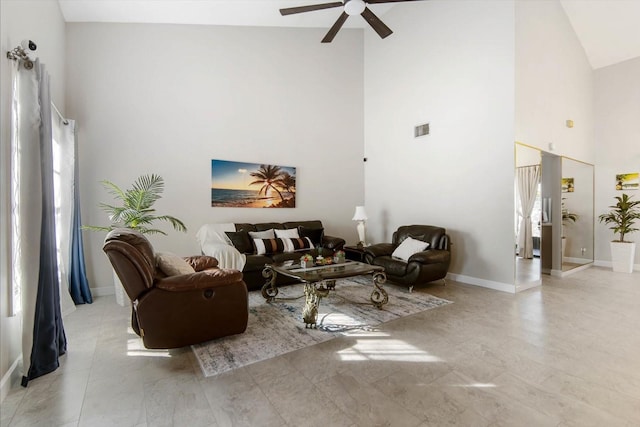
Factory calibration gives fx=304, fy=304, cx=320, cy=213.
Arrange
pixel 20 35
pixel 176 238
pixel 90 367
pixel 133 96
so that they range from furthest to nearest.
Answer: pixel 176 238
pixel 133 96
pixel 20 35
pixel 90 367

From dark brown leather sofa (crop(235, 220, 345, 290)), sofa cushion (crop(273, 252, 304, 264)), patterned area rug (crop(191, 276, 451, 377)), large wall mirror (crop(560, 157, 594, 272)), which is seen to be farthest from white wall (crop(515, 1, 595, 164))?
sofa cushion (crop(273, 252, 304, 264))

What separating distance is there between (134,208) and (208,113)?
2.11 m

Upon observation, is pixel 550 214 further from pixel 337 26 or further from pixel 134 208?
pixel 134 208

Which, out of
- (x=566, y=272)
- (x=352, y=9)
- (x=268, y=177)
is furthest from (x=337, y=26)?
(x=566, y=272)

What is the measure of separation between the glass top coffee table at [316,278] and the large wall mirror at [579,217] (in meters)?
4.58

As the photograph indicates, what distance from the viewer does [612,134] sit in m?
6.22

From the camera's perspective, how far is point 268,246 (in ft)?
16.1

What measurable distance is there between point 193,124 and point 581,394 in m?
5.57

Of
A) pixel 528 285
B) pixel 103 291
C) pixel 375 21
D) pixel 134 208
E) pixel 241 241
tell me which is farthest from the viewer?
pixel 241 241

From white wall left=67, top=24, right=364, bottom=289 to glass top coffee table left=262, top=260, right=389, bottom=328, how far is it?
188cm

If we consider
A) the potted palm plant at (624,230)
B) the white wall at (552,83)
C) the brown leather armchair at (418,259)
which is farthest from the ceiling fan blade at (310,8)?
the potted palm plant at (624,230)

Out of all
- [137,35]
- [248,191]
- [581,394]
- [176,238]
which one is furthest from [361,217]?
[137,35]

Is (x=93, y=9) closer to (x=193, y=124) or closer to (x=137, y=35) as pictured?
(x=137, y=35)

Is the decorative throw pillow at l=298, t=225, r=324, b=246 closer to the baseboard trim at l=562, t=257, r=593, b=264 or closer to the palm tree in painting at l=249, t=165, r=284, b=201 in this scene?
the palm tree in painting at l=249, t=165, r=284, b=201
